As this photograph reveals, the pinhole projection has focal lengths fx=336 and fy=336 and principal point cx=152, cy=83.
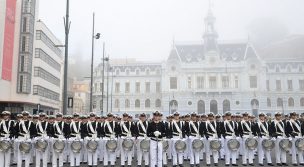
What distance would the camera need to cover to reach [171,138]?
14.0 meters

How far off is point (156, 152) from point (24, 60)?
101ft

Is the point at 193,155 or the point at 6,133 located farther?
the point at 193,155

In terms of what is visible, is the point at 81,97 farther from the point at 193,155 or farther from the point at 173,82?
the point at 193,155

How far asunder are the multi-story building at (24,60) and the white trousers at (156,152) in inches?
761

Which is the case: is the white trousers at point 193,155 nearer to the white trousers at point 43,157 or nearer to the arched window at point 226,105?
the white trousers at point 43,157

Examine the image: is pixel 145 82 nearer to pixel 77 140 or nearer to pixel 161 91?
pixel 161 91

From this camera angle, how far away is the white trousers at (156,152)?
41.9ft

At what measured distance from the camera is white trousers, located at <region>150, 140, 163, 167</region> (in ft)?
41.9

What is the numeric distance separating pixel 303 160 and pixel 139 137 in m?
7.09

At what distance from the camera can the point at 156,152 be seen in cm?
1302

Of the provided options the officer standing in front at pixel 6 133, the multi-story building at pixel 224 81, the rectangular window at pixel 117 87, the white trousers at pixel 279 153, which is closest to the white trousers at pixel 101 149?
the officer standing in front at pixel 6 133

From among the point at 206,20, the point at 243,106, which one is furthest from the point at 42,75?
the point at 206,20

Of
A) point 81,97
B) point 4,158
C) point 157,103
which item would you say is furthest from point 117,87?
point 4,158

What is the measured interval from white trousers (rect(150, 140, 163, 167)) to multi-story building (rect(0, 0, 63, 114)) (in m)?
19.3
